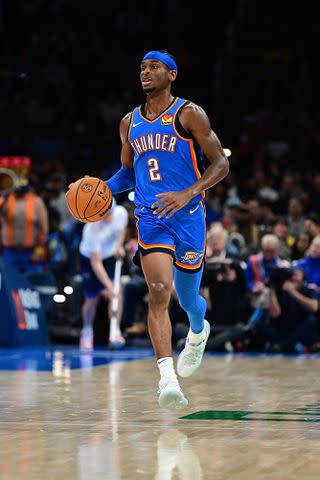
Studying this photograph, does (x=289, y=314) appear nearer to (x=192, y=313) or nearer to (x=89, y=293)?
(x=89, y=293)

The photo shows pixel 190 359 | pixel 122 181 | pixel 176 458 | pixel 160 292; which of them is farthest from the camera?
pixel 190 359

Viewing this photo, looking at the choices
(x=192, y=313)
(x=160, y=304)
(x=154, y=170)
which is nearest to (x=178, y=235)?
(x=154, y=170)

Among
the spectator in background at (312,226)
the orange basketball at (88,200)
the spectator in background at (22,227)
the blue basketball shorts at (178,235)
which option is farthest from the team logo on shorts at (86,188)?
the spectator in background at (312,226)

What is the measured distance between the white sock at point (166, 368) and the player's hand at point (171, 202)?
2.96 feet

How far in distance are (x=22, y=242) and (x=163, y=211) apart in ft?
24.7

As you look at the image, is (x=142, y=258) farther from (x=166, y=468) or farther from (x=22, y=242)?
(x=22, y=242)

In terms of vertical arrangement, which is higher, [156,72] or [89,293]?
[89,293]

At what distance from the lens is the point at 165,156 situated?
6.88 metres

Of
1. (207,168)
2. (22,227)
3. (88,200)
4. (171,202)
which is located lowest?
(171,202)

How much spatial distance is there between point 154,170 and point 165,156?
0.38ft

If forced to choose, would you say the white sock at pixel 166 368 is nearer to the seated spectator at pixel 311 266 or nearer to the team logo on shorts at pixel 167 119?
the team logo on shorts at pixel 167 119

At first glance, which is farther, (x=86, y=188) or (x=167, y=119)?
(x=86, y=188)

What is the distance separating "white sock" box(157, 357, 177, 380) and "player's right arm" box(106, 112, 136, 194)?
1342mm

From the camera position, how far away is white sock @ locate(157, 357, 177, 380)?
20.9 ft
